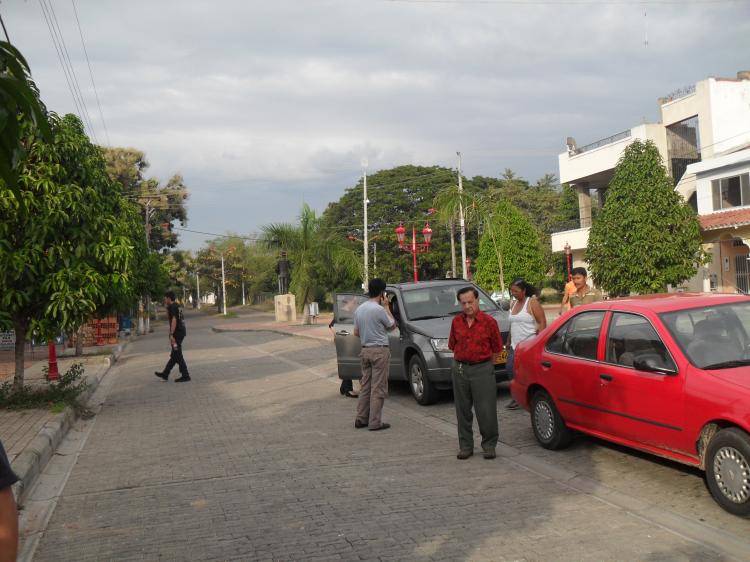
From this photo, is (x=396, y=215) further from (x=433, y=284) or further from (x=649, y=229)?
(x=433, y=284)

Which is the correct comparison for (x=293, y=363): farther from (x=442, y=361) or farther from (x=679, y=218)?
(x=679, y=218)

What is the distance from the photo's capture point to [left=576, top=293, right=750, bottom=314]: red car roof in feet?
20.1

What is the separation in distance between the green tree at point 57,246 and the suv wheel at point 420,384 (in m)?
4.79

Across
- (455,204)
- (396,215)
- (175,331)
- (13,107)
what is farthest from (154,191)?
(13,107)

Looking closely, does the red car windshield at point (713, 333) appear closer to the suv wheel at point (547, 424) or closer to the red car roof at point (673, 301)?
the red car roof at point (673, 301)

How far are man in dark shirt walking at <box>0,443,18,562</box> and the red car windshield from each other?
15.8 ft

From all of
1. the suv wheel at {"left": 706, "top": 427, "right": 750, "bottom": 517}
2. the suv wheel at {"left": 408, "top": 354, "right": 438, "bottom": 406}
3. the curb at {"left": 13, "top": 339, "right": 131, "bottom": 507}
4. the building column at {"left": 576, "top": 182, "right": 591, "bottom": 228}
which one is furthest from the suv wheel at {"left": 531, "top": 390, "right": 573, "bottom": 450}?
the building column at {"left": 576, "top": 182, "right": 591, "bottom": 228}

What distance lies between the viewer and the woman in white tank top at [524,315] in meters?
9.02

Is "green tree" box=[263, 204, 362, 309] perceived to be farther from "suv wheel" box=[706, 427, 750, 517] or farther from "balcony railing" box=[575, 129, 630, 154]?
"suv wheel" box=[706, 427, 750, 517]

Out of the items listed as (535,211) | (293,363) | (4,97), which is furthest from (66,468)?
(535,211)

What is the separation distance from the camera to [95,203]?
1134cm

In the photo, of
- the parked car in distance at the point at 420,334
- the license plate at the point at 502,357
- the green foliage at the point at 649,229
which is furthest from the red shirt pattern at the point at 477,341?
the green foliage at the point at 649,229

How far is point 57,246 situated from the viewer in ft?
35.3

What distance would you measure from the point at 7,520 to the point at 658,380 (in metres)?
4.86
